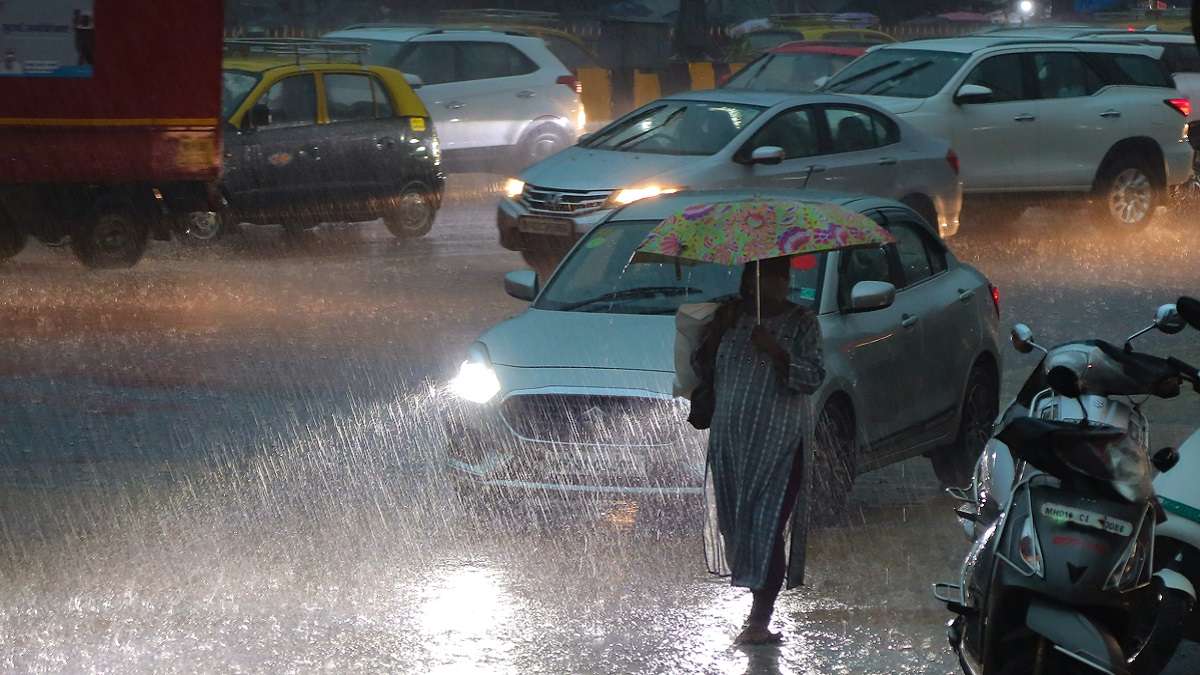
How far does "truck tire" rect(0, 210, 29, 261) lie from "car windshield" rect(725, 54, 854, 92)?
9.81 meters

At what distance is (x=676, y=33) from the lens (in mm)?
40125

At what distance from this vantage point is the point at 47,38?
1502cm

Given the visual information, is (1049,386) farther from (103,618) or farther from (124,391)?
(124,391)

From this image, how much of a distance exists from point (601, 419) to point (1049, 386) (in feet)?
9.08

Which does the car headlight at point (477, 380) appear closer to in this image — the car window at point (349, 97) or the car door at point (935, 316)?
the car door at point (935, 316)

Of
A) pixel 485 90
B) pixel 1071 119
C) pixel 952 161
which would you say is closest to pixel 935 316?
pixel 952 161

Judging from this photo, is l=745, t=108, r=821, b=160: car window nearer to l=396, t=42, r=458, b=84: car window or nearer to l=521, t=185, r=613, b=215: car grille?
l=521, t=185, r=613, b=215: car grille

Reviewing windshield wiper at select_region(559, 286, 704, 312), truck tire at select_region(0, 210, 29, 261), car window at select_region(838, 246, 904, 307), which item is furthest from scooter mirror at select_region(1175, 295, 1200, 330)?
truck tire at select_region(0, 210, 29, 261)

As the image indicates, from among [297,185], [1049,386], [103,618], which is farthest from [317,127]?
[1049,386]

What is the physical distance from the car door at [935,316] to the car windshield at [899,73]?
911cm

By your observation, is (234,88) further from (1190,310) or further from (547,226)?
(1190,310)

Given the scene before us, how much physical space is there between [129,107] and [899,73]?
764 cm

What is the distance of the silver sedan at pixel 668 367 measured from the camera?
7.80m

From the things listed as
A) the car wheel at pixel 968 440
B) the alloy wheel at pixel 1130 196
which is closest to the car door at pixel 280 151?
the alloy wheel at pixel 1130 196
